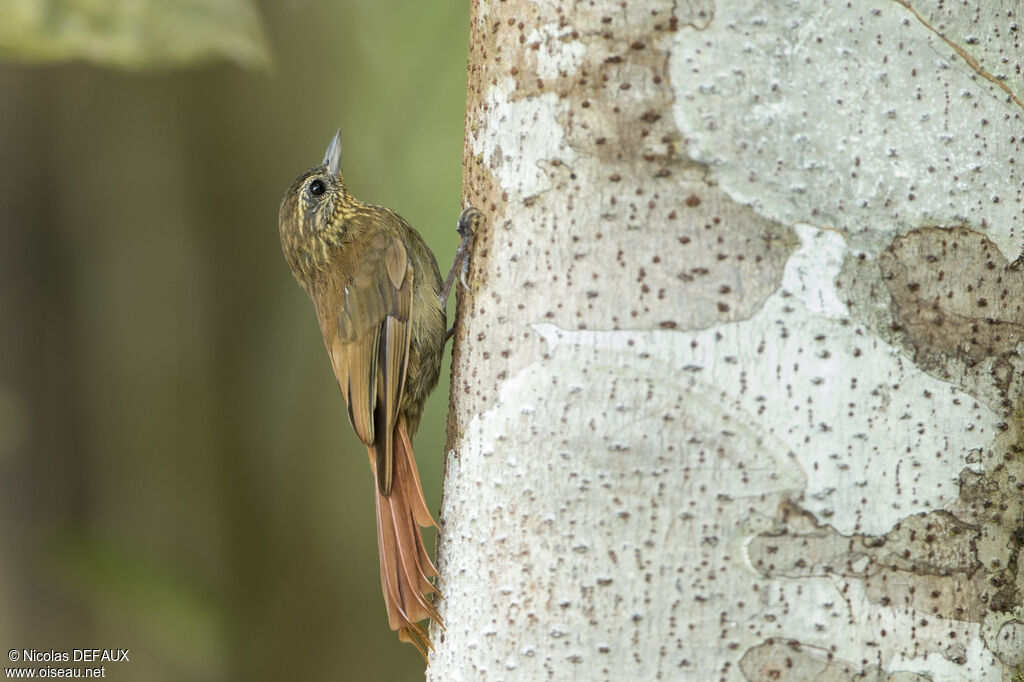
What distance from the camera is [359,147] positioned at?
4293mm

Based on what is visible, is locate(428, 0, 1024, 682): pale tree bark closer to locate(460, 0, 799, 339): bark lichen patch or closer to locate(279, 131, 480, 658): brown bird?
locate(460, 0, 799, 339): bark lichen patch

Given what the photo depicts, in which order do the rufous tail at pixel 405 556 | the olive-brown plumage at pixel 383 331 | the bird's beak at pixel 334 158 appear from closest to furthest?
the rufous tail at pixel 405 556 < the olive-brown plumage at pixel 383 331 < the bird's beak at pixel 334 158

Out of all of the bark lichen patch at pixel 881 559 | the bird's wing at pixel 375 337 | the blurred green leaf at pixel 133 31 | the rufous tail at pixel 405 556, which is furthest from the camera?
the blurred green leaf at pixel 133 31

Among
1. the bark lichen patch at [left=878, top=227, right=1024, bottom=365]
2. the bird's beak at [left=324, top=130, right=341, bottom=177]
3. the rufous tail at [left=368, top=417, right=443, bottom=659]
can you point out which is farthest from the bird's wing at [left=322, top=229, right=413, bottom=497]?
the bark lichen patch at [left=878, top=227, right=1024, bottom=365]

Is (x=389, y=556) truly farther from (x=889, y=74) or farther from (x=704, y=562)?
(x=889, y=74)

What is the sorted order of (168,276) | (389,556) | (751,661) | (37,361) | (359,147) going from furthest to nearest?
1. (359,147)
2. (168,276)
3. (37,361)
4. (389,556)
5. (751,661)

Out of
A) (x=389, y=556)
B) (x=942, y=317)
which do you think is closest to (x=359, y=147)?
(x=389, y=556)

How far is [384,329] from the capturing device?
88.9 inches

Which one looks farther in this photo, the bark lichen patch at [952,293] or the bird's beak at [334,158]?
the bird's beak at [334,158]

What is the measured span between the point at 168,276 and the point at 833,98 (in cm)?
304

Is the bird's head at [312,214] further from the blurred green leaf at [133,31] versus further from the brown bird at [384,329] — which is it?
the blurred green leaf at [133,31]

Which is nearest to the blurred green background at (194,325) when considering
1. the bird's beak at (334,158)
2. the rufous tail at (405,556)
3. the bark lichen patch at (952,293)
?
the bird's beak at (334,158)

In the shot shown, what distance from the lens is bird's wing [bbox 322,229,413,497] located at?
2.09 metres

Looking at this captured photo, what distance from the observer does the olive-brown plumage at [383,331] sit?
1771 millimetres
